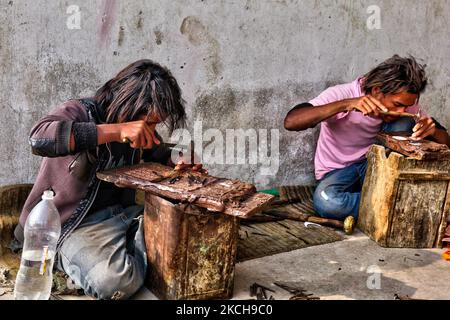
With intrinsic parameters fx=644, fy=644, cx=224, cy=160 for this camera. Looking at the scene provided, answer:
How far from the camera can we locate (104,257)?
3.70 m

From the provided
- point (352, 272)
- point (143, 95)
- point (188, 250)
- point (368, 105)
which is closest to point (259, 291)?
point (188, 250)

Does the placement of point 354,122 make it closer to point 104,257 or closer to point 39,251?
point 104,257

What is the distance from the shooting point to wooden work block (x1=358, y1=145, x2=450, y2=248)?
4758 mm

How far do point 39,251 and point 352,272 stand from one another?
208 centimetres

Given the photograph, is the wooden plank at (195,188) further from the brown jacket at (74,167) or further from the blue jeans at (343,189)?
the blue jeans at (343,189)

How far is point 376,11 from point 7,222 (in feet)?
12.1

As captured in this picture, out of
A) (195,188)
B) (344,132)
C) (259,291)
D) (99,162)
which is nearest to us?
(195,188)

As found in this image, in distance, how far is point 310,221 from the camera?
17.4 ft

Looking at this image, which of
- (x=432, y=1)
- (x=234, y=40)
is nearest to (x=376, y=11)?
(x=432, y=1)

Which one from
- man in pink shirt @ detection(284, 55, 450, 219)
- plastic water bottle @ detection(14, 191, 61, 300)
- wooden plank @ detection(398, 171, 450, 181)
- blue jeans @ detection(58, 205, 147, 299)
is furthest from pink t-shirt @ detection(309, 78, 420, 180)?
plastic water bottle @ detection(14, 191, 61, 300)

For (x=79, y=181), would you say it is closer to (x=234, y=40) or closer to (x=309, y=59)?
(x=234, y=40)

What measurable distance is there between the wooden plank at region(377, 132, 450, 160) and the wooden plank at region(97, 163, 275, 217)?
5.00 ft

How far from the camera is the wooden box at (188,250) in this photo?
142 inches

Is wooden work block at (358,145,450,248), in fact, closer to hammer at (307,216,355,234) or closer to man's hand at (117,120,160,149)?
hammer at (307,216,355,234)
